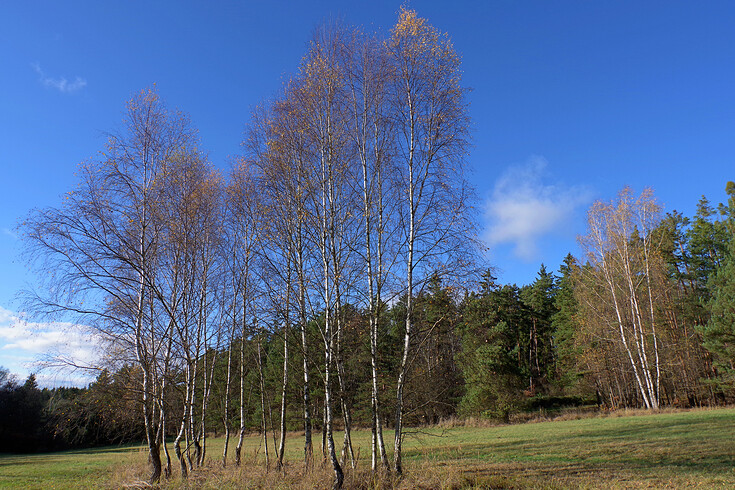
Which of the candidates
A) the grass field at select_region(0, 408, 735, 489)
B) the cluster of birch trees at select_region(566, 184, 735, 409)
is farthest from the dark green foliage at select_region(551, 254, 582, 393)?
the grass field at select_region(0, 408, 735, 489)

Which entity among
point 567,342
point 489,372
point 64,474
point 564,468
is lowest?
point 64,474

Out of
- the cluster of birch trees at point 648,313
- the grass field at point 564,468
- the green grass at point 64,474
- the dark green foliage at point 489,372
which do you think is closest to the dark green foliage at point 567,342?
the cluster of birch trees at point 648,313

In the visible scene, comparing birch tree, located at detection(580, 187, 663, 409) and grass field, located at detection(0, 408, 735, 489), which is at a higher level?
birch tree, located at detection(580, 187, 663, 409)

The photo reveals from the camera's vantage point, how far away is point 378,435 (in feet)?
28.2

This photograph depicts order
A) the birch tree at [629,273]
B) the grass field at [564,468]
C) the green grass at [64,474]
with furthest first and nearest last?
the birch tree at [629,273] → the green grass at [64,474] → the grass field at [564,468]

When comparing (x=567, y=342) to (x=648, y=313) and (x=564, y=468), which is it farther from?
(x=564, y=468)

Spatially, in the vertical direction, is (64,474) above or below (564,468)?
below

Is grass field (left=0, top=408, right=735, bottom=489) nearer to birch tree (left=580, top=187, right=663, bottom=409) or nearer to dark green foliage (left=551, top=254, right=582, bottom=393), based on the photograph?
birch tree (left=580, top=187, right=663, bottom=409)

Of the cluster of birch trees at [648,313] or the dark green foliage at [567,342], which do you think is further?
the dark green foliage at [567,342]

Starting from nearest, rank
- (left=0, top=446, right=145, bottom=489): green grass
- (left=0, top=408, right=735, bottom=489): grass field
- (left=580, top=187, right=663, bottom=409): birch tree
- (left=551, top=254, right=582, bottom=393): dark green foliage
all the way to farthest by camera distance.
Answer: (left=0, top=408, right=735, bottom=489): grass field, (left=0, top=446, right=145, bottom=489): green grass, (left=580, top=187, right=663, bottom=409): birch tree, (left=551, top=254, right=582, bottom=393): dark green foliage

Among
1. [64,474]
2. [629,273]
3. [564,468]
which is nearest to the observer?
[564,468]

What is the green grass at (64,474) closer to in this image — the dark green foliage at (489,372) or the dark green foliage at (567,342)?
the dark green foliage at (489,372)

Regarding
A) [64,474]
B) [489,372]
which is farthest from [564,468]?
[64,474]

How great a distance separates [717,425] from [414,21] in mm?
18523
